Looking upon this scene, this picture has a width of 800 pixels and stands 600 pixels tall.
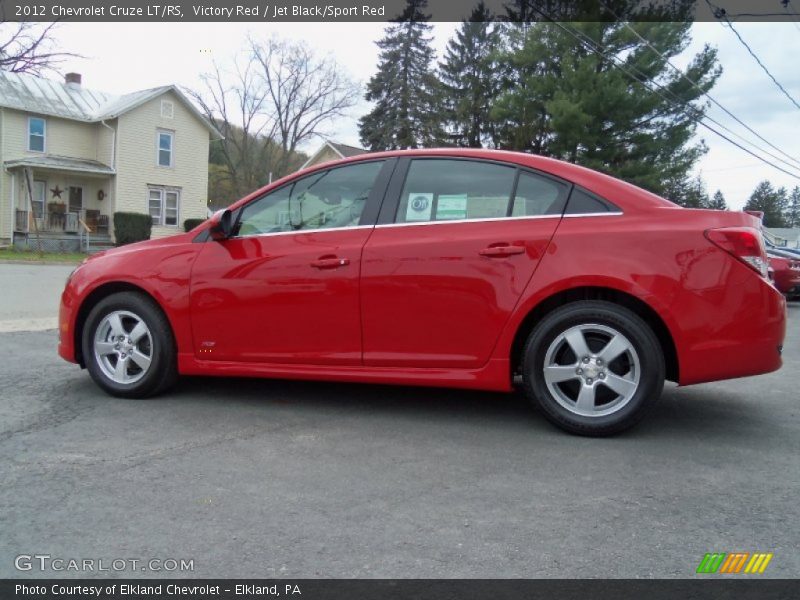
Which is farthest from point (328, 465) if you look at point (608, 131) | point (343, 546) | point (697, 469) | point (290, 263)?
point (608, 131)

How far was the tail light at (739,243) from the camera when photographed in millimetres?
3836

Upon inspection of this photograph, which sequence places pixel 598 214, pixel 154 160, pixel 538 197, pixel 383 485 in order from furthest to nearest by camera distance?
pixel 154 160
pixel 538 197
pixel 598 214
pixel 383 485

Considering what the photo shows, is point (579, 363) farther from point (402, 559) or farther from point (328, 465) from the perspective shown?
point (402, 559)

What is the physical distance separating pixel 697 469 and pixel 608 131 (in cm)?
2453

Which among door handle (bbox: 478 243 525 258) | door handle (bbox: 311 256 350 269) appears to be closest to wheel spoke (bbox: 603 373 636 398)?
door handle (bbox: 478 243 525 258)

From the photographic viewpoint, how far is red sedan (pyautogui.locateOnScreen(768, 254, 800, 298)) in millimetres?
13133

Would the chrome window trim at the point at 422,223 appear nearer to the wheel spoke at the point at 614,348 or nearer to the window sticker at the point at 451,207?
the window sticker at the point at 451,207

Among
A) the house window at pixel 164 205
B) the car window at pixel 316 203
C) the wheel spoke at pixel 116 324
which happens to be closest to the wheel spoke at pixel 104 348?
the wheel spoke at pixel 116 324

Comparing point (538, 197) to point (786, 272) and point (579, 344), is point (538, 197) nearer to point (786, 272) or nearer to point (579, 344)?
point (579, 344)

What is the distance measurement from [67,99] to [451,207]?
31.1 metres

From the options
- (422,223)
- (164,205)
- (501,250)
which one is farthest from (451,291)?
(164,205)

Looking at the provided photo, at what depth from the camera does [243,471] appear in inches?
135

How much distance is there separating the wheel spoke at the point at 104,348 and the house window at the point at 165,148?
28.7 metres
